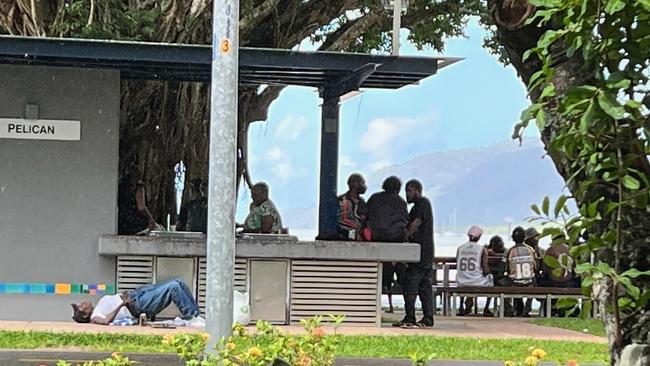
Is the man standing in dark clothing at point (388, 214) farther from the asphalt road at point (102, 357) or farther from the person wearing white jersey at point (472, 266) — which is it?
the asphalt road at point (102, 357)

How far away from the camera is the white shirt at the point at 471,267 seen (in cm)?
1639

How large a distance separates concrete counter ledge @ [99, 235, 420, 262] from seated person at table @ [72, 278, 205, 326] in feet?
1.44

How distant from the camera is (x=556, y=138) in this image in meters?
3.01

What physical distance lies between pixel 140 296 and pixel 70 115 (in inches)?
90.6

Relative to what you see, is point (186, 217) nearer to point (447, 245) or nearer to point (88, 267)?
point (88, 267)

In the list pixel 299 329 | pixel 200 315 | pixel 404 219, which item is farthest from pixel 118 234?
pixel 404 219

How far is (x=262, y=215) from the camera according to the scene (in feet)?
47.3

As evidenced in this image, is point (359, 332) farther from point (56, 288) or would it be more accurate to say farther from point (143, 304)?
point (56, 288)

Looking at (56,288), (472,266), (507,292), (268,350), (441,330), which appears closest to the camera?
(268,350)

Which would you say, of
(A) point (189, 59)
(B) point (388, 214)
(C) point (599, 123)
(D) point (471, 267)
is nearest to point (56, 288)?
(A) point (189, 59)

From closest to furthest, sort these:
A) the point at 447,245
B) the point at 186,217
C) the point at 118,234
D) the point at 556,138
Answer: the point at 556,138 < the point at 118,234 < the point at 186,217 < the point at 447,245

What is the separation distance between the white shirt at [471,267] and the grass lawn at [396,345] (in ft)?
13.8

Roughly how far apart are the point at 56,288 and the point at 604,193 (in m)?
11.0

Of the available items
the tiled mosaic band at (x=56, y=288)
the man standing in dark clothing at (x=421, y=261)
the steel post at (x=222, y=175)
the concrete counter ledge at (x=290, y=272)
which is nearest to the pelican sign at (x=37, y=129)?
the concrete counter ledge at (x=290, y=272)
